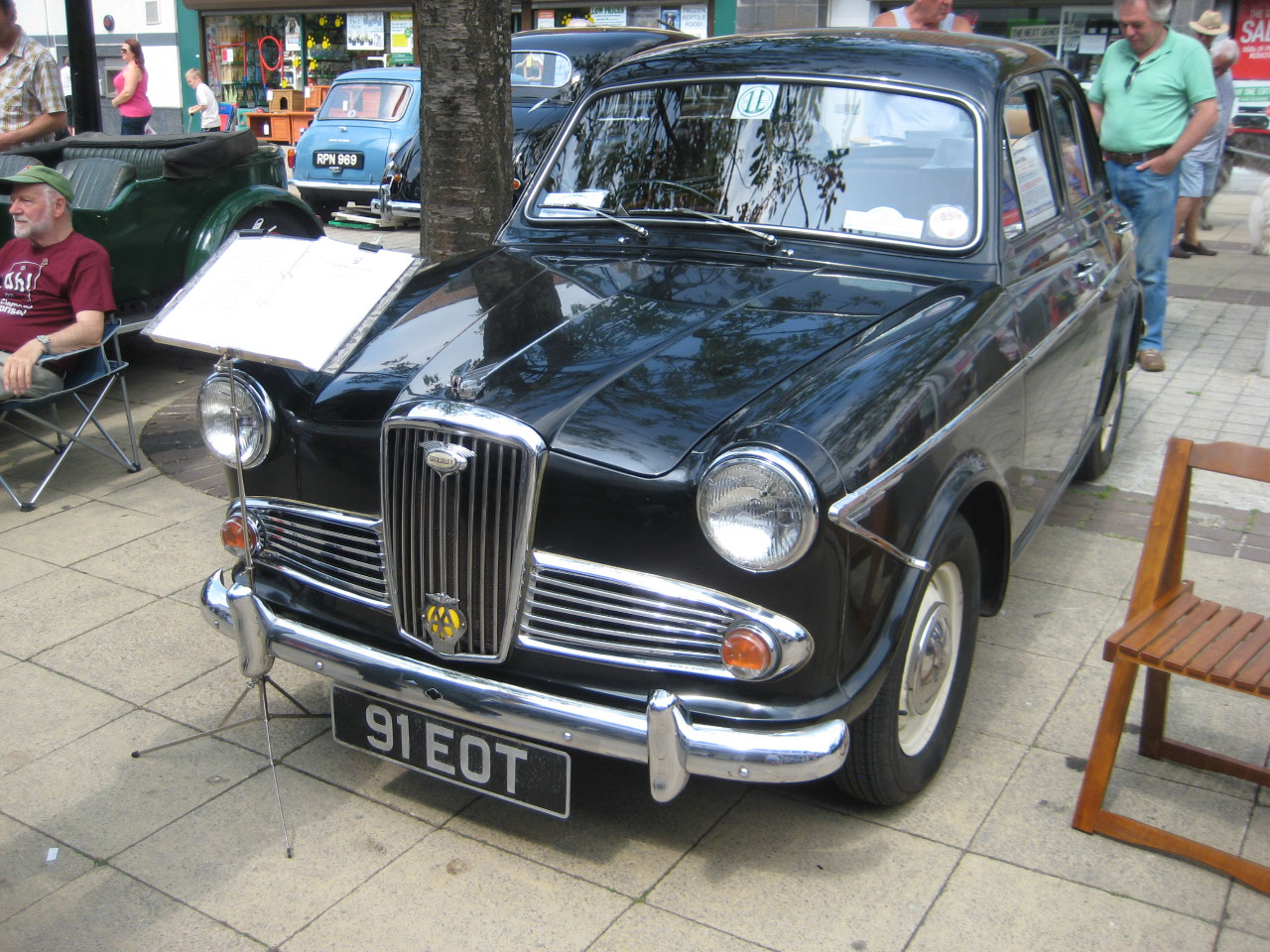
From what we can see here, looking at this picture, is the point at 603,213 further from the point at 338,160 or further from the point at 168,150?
the point at 338,160

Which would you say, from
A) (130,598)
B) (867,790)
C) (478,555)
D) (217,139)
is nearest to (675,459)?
(478,555)

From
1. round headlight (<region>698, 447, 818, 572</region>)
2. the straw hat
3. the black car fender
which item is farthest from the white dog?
round headlight (<region>698, 447, 818, 572</region>)

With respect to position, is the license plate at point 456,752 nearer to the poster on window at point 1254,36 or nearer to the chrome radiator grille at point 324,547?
the chrome radiator grille at point 324,547

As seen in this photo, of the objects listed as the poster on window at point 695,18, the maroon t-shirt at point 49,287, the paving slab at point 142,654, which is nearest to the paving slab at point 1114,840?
the paving slab at point 142,654

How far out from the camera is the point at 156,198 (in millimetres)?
6863

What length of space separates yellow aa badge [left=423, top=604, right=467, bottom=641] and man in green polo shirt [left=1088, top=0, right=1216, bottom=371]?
5105 millimetres

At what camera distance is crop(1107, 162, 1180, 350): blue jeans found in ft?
22.2

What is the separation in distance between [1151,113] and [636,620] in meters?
5.54

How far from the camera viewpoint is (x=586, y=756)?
11.1 feet

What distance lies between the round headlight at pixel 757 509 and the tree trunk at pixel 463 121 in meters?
3.12

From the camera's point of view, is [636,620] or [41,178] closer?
[636,620]

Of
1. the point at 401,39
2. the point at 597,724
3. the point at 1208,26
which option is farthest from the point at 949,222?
the point at 401,39

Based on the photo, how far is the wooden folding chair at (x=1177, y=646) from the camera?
110 inches

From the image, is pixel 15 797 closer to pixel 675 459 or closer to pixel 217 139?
pixel 675 459
